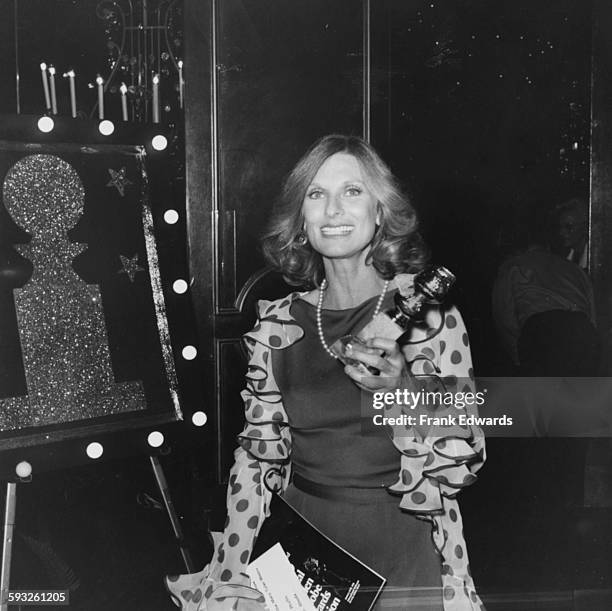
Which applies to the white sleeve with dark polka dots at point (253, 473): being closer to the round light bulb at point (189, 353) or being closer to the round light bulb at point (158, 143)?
the round light bulb at point (189, 353)

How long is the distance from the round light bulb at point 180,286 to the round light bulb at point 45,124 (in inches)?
14.4

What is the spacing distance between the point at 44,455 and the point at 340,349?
1.84ft

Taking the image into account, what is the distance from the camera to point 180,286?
1.50 meters

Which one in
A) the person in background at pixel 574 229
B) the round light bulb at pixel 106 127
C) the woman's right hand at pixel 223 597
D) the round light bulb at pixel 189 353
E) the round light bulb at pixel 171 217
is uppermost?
the round light bulb at pixel 106 127

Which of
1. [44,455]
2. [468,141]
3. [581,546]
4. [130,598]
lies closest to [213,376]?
[130,598]

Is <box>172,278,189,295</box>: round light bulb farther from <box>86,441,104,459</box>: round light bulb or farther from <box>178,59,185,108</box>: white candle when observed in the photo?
<box>178,59,185,108</box>: white candle

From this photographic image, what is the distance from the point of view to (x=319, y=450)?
1.28 metres

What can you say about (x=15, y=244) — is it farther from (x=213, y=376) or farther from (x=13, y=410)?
(x=213, y=376)

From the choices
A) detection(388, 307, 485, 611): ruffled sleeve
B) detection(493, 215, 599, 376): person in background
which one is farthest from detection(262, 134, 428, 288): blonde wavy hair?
detection(493, 215, 599, 376): person in background

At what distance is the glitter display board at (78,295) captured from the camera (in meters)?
1.34

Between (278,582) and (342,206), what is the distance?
2.09ft

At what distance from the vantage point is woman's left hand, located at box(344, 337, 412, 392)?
1.19m

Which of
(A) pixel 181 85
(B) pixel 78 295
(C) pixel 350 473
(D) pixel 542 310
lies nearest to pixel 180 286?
(B) pixel 78 295

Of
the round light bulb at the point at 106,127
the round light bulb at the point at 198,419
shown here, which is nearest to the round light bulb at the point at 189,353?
the round light bulb at the point at 198,419
